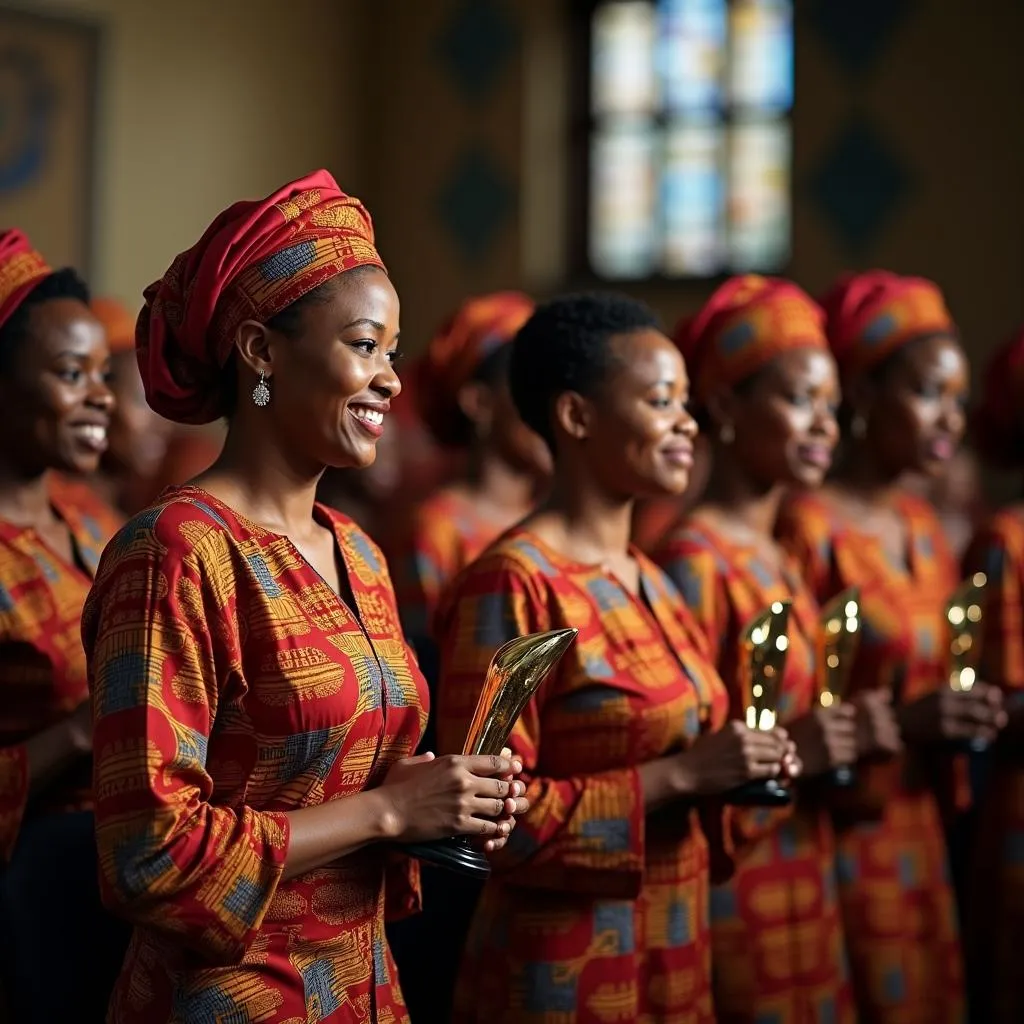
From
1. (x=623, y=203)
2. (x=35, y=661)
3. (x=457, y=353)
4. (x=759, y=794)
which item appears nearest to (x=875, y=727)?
(x=759, y=794)

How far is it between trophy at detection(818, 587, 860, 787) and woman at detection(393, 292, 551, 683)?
1135mm

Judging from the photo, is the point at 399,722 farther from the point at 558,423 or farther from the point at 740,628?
the point at 740,628

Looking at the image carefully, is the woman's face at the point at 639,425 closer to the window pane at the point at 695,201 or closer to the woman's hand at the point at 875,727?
the woman's hand at the point at 875,727

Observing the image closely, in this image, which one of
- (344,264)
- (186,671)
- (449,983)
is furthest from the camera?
(449,983)

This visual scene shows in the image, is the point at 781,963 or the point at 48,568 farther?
the point at 781,963

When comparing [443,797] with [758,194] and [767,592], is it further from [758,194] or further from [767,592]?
[758,194]

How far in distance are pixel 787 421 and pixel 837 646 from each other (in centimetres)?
55

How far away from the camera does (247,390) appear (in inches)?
79.5

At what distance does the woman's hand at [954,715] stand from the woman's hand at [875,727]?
0.10m

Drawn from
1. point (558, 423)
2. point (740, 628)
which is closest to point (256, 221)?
point (558, 423)

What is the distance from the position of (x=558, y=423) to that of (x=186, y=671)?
114 centimetres

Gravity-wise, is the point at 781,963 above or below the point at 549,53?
below

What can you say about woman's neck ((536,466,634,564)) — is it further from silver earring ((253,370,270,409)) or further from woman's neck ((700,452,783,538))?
silver earring ((253,370,270,409))

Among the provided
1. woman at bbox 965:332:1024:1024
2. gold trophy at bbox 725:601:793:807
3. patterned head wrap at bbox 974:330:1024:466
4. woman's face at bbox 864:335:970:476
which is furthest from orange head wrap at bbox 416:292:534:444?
gold trophy at bbox 725:601:793:807
